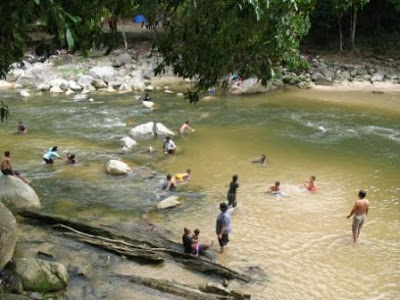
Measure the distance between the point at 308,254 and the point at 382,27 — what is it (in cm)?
3346

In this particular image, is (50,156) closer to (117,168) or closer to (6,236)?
(117,168)

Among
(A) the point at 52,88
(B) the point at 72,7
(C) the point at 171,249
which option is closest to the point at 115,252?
(C) the point at 171,249

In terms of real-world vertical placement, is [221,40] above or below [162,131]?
above

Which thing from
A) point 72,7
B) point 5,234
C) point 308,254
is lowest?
point 308,254

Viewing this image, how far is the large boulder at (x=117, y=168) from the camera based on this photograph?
17.1 metres

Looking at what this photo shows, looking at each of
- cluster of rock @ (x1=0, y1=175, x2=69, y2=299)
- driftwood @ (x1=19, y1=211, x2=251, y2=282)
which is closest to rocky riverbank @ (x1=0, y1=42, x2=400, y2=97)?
driftwood @ (x1=19, y1=211, x2=251, y2=282)

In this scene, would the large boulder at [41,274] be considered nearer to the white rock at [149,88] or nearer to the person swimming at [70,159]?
the person swimming at [70,159]

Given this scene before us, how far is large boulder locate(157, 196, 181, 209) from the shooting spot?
1423 cm

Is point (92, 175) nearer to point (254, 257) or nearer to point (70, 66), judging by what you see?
point (254, 257)

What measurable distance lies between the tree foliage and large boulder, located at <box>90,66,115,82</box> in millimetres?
27977

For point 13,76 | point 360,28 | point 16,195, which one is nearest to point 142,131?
point 16,195

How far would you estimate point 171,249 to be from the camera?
36.5ft

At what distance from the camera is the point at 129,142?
69.1 ft

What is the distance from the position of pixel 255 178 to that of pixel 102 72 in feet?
71.6
